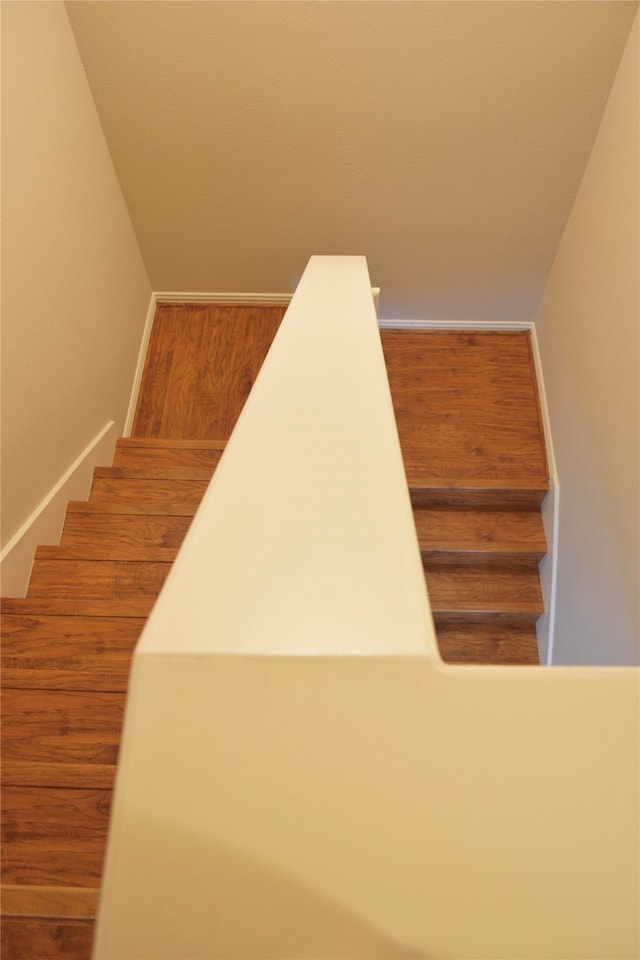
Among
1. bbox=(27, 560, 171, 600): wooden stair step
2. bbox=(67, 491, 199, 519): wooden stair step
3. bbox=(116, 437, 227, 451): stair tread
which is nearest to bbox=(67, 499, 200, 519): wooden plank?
bbox=(67, 491, 199, 519): wooden stair step

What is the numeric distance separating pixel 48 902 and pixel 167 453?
1.79 meters

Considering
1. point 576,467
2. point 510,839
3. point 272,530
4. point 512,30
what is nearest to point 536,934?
point 510,839

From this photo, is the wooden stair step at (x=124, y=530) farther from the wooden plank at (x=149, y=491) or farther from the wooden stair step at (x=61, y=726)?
the wooden stair step at (x=61, y=726)

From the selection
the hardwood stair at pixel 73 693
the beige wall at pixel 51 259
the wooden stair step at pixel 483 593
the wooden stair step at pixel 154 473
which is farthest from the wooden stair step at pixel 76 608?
the wooden stair step at pixel 483 593

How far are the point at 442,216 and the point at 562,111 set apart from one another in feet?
2.17

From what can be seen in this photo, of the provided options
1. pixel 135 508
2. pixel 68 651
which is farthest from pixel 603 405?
pixel 68 651

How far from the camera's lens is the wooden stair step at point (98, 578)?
6.30 feet

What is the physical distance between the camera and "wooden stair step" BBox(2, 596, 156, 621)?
5.92ft

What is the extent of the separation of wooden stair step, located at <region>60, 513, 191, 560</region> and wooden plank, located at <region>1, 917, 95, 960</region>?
1.02 meters

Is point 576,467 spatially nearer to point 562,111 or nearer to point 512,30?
point 562,111

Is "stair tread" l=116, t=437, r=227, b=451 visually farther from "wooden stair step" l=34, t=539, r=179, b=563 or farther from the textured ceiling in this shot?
the textured ceiling

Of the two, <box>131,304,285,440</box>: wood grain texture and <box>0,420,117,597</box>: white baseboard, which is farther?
<box>131,304,285,440</box>: wood grain texture

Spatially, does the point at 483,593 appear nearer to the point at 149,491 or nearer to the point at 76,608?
the point at 149,491

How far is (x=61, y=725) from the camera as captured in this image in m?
1.53
